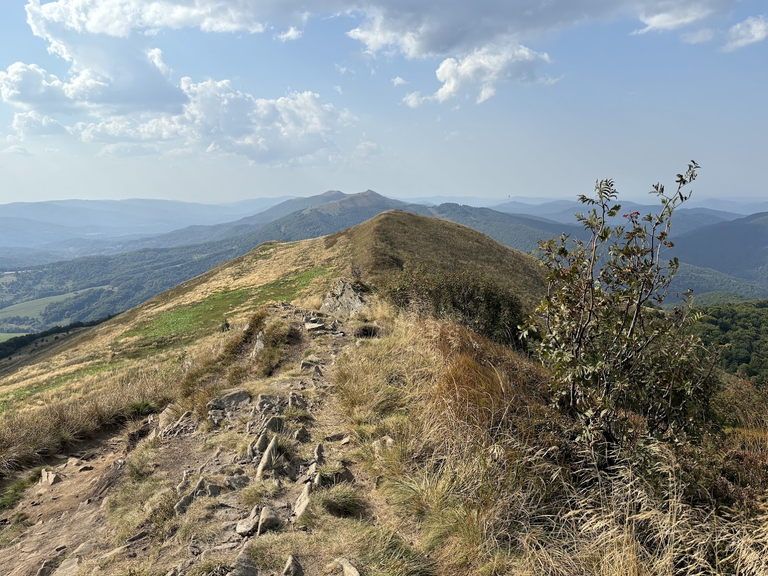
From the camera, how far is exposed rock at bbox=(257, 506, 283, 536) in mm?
3677

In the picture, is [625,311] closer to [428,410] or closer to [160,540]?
[428,410]

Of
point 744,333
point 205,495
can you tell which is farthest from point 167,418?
point 744,333

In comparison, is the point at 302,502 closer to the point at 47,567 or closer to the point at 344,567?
the point at 344,567

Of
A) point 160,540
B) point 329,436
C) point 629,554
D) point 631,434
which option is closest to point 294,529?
point 160,540

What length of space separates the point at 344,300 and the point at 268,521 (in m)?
12.5

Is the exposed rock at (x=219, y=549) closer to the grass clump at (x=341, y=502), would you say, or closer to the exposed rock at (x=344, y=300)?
the grass clump at (x=341, y=502)

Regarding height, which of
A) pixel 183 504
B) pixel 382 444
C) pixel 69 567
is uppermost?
pixel 382 444

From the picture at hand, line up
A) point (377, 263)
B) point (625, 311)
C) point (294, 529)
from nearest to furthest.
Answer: point (294, 529) → point (625, 311) → point (377, 263)

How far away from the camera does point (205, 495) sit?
14.5 feet

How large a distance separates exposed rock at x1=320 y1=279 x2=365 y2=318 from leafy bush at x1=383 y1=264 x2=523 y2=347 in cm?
119

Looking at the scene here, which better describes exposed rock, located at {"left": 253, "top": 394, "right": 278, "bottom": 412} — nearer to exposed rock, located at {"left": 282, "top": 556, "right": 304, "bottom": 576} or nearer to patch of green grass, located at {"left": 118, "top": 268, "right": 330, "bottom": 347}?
exposed rock, located at {"left": 282, "top": 556, "right": 304, "bottom": 576}

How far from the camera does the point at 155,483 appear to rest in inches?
199

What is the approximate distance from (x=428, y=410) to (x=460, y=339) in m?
1.68

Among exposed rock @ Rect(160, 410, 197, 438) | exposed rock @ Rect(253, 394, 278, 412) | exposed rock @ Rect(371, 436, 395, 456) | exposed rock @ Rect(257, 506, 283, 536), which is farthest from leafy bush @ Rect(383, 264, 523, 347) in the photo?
exposed rock @ Rect(257, 506, 283, 536)
